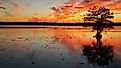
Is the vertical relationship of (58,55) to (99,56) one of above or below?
above

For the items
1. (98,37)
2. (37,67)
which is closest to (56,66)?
(37,67)

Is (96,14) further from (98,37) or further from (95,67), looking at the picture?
(95,67)

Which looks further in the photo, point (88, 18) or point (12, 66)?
point (88, 18)

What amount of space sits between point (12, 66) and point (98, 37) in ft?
111

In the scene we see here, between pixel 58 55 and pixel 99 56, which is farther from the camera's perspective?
pixel 58 55

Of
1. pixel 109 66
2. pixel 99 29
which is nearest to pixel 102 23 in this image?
pixel 99 29

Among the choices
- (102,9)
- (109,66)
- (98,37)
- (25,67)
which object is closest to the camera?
(25,67)

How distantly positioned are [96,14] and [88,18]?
1587 millimetres

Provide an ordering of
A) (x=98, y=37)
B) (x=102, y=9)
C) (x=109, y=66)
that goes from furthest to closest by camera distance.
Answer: (x=98, y=37)
(x=102, y=9)
(x=109, y=66)

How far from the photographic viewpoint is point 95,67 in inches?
799

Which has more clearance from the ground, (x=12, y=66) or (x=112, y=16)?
(x=112, y=16)

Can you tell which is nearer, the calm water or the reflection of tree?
the calm water

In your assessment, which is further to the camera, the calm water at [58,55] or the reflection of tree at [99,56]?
the reflection of tree at [99,56]

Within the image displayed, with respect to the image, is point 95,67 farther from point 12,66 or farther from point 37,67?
point 12,66
